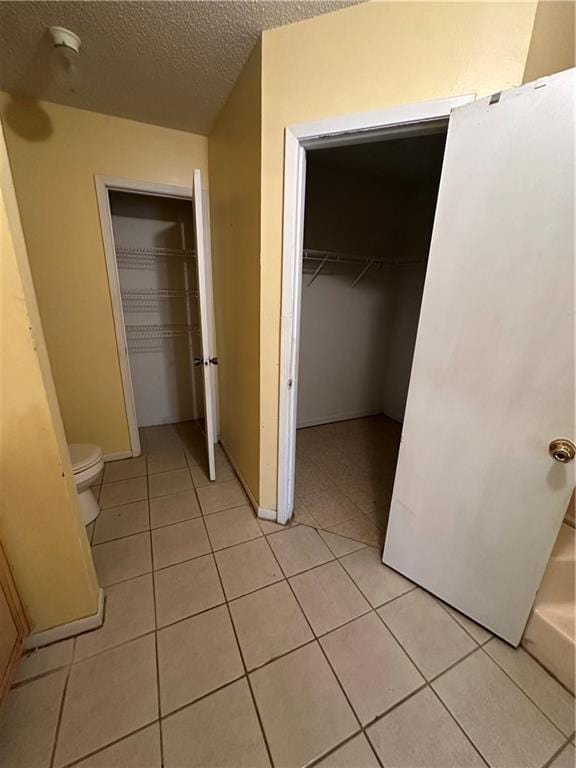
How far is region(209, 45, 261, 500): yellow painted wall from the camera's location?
4.82 feet

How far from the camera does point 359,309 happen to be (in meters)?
2.98

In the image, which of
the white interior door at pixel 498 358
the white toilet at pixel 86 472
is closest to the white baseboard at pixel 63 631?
the white toilet at pixel 86 472

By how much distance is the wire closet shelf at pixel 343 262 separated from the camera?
2.62 meters

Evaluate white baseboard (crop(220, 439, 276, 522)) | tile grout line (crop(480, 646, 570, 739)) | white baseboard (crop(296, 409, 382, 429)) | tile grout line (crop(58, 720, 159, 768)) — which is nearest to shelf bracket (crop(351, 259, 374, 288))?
white baseboard (crop(296, 409, 382, 429))

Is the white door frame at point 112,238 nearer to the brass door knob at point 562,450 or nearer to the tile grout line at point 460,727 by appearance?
the brass door knob at point 562,450

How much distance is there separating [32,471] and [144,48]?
1.85 m

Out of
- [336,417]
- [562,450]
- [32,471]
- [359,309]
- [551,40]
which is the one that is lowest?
[336,417]

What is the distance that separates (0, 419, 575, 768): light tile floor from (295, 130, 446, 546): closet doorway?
1.96 feet

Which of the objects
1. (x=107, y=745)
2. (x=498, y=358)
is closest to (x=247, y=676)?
(x=107, y=745)

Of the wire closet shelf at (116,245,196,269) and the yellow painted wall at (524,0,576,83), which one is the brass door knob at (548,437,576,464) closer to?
the yellow painted wall at (524,0,576,83)

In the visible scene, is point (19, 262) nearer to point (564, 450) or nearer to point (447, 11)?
point (447, 11)

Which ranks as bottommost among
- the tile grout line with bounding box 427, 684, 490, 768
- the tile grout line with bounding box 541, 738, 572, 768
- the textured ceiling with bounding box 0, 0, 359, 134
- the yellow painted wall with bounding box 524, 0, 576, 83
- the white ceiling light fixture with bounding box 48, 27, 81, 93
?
the tile grout line with bounding box 541, 738, 572, 768

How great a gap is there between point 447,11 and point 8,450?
201 centimetres

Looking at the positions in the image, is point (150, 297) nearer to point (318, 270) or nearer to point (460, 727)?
point (318, 270)
